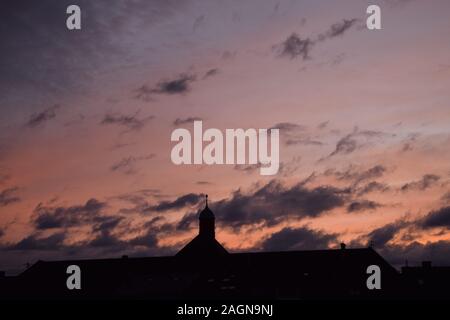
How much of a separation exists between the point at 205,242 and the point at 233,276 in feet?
59.8

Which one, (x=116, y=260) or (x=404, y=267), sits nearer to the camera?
(x=404, y=267)

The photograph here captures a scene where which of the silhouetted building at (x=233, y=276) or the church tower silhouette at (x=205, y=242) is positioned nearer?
the silhouetted building at (x=233, y=276)

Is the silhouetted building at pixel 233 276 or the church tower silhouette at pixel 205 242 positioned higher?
the church tower silhouette at pixel 205 242

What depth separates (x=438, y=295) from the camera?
81562 millimetres

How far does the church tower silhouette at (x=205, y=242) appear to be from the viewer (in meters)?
93.4

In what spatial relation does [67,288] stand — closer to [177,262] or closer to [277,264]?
[177,262]

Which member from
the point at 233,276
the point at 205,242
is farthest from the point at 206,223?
the point at 233,276

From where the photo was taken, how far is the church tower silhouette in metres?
93.4

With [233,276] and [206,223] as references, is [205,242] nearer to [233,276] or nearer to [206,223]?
[206,223]
